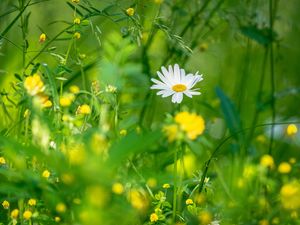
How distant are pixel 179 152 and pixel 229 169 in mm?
555

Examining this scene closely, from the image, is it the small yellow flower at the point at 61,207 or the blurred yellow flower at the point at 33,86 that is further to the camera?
the blurred yellow flower at the point at 33,86

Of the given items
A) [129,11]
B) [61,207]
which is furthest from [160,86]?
[61,207]

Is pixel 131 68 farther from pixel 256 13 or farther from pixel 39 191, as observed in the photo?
pixel 256 13

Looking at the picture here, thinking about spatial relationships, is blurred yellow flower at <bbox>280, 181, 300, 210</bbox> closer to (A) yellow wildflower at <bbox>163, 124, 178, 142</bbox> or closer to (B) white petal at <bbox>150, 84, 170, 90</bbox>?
(A) yellow wildflower at <bbox>163, 124, 178, 142</bbox>

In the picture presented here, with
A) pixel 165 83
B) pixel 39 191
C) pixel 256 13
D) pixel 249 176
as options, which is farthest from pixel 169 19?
pixel 39 191

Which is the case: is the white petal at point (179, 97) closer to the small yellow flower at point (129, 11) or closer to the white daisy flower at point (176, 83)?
the white daisy flower at point (176, 83)

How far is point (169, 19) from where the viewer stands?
83.7 inches

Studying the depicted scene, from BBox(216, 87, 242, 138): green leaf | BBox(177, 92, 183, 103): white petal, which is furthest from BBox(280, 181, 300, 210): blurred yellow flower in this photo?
BBox(216, 87, 242, 138): green leaf

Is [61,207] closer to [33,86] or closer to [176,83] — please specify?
[33,86]

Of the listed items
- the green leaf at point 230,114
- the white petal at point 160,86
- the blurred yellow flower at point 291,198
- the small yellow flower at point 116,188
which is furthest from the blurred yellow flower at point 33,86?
the green leaf at point 230,114

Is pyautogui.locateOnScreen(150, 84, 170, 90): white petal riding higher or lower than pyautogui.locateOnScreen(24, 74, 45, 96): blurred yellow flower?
higher

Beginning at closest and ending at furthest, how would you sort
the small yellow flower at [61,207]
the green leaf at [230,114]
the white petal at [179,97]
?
1. the small yellow flower at [61,207]
2. the white petal at [179,97]
3. the green leaf at [230,114]

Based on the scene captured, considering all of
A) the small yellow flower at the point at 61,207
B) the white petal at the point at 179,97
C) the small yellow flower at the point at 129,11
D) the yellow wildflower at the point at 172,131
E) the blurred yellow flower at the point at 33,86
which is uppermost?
the small yellow flower at the point at 129,11

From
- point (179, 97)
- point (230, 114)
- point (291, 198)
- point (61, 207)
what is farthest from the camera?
point (230, 114)
